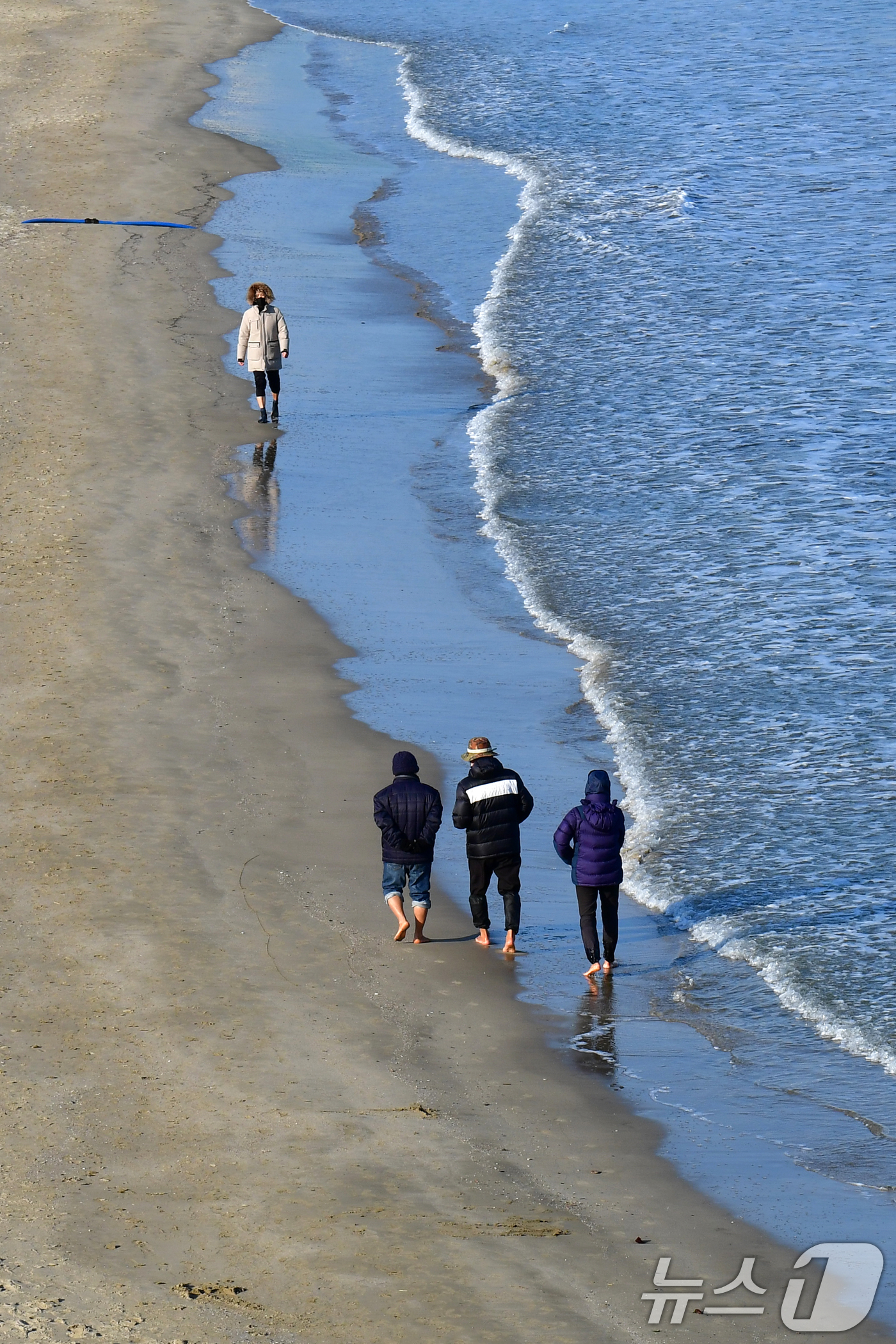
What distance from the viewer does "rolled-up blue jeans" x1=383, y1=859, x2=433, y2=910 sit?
10.7 metres

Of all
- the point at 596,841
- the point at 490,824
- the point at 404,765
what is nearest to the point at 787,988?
the point at 596,841

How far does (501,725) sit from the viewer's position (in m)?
13.6

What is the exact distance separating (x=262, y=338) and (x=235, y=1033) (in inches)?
470

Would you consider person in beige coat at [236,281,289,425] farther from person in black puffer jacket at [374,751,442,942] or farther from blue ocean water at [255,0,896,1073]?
person in black puffer jacket at [374,751,442,942]

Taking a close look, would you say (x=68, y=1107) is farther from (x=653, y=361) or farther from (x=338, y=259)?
(x=338, y=259)

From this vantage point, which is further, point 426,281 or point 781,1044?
point 426,281

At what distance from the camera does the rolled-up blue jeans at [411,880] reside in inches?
421

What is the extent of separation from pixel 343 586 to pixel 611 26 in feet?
114

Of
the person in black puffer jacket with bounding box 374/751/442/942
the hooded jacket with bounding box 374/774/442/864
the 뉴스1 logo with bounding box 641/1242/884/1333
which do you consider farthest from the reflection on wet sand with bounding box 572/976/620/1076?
the 뉴스1 logo with bounding box 641/1242/884/1333

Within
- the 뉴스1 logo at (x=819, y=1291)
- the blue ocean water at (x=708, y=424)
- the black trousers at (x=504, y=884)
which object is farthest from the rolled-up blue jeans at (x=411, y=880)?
the 뉴스1 logo at (x=819, y=1291)

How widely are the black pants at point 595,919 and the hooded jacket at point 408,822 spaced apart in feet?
3.33

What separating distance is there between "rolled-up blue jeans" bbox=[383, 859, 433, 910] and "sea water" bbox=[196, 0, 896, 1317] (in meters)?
0.95

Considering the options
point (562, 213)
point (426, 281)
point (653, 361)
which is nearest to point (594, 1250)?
point (653, 361)

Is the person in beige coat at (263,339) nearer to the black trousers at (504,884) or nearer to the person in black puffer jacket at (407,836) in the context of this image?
the person in black puffer jacket at (407,836)
